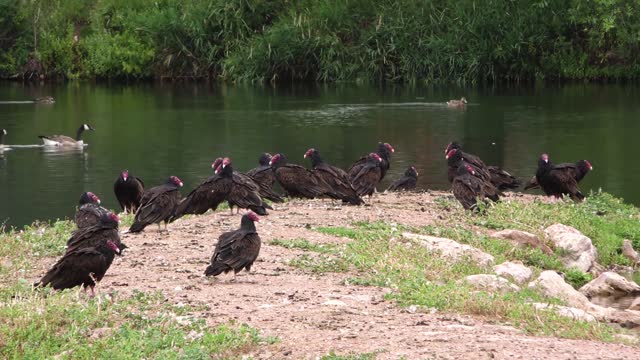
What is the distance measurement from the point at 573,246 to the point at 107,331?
28.4ft

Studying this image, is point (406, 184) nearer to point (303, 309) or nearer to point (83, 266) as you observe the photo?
point (303, 309)

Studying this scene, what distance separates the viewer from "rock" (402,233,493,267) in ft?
49.5

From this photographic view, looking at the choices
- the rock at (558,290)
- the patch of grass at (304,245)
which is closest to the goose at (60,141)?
the patch of grass at (304,245)

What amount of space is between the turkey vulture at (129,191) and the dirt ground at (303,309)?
311 centimetres

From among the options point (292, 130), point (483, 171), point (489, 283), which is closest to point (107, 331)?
point (489, 283)

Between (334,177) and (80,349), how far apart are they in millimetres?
9836

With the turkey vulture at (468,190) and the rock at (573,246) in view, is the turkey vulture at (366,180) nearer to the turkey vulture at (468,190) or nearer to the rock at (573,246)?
the turkey vulture at (468,190)

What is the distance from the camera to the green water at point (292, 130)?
30.0m

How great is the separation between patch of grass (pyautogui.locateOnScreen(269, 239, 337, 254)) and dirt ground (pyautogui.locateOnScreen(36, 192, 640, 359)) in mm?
135

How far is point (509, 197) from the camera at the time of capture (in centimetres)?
2234

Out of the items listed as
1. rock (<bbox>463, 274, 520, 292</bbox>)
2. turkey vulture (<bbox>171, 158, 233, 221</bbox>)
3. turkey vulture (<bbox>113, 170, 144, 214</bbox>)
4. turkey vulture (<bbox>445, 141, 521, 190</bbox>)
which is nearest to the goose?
turkey vulture (<bbox>113, 170, 144, 214</bbox>)

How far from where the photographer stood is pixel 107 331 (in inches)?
414

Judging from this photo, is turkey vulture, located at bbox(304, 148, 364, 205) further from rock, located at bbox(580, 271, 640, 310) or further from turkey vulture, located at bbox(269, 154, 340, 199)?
rock, located at bbox(580, 271, 640, 310)

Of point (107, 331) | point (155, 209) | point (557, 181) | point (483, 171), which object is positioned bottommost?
point (557, 181)
